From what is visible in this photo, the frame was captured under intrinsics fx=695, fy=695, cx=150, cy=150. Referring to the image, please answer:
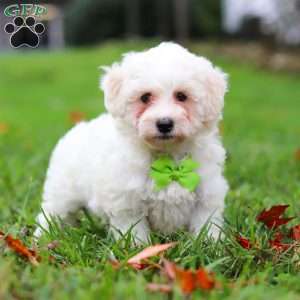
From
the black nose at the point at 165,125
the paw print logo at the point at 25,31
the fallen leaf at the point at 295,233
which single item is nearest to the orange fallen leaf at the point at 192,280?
the black nose at the point at 165,125

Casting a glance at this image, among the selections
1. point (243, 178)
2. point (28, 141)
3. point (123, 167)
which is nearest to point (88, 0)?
point (28, 141)

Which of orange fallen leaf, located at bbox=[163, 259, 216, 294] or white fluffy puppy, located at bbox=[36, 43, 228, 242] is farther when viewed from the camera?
white fluffy puppy, located at bbox=[36, 43, 228, 242]

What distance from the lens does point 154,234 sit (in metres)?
3.67

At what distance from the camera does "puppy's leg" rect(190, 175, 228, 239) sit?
3.71 meters

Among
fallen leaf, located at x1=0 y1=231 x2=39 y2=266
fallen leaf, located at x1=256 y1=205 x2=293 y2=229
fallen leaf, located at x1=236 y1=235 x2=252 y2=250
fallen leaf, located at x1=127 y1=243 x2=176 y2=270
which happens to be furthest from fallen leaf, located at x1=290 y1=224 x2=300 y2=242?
fallen leaf, located at x1=0 y1=231 x2=39 y2=266

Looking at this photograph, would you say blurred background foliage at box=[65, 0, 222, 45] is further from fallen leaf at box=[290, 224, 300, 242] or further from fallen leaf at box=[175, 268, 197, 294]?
fallen leaf at box=[175, 268, 197, 294]

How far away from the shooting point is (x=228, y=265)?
10.5 feet

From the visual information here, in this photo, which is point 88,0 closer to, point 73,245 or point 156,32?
point 156,32

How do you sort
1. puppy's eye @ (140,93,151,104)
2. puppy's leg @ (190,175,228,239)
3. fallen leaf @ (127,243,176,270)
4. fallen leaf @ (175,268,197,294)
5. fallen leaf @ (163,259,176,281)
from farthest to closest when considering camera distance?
puppy's leg @ (190,175,228,239)
puppy's eye @ (140,93,151,104)
fallen leaf @ (127,243,176,270)
fallen leaf @ (163,259,176,281)
fallen leaf @ (175,268,197,294)

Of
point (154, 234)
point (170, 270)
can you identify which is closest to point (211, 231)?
point (154, 234)

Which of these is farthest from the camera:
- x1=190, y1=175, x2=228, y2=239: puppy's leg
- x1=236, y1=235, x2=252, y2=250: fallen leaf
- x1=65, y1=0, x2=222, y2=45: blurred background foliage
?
A: x1=65, y1=0, x2=222, y2=45: blurred background foliage

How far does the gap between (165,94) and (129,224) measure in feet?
2.36

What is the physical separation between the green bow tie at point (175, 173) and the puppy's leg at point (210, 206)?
0.09 meters

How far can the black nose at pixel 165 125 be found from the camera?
11.3 ft
